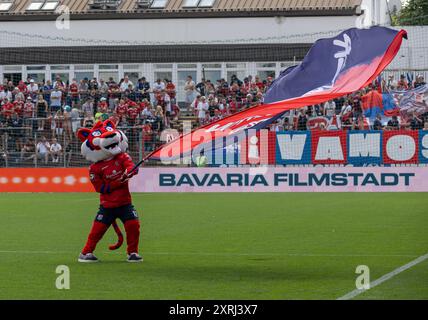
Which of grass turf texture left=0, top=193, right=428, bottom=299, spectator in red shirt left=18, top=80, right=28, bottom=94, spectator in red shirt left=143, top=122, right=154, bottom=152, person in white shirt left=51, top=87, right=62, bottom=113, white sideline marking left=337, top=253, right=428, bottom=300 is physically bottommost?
white sideline marking left=337, top=253, right=428, bottom=300

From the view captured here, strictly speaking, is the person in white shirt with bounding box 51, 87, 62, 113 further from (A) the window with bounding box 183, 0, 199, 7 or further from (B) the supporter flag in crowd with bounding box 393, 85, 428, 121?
(A) the window with bounding box 183, 0, 199, 7

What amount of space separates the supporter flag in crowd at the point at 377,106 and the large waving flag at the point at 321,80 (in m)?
19.7

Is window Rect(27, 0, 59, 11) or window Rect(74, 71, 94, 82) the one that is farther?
window Rect(27, 0, 59, 11)

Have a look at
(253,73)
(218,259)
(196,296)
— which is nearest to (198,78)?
(253,73)

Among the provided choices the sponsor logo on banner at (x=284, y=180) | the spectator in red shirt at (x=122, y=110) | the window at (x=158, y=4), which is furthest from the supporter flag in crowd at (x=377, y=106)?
the window at (x=158, y=4)

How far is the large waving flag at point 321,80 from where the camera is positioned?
13023mm

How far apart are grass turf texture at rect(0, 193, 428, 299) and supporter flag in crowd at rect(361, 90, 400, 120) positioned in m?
5.68

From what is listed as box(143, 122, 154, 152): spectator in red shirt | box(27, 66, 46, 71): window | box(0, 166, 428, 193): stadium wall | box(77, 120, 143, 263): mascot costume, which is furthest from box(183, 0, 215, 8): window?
box(77, 120, 143, 263): mascot costume

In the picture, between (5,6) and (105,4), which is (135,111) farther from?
(5,6)

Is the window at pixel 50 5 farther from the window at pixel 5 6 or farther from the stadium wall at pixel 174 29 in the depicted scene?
the window at pixel 5 6

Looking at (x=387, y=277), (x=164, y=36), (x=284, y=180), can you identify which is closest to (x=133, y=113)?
(x=284, y=180)

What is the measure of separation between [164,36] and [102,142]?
1394 inches

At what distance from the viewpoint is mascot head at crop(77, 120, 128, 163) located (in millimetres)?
14172
